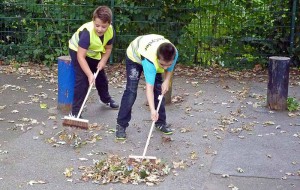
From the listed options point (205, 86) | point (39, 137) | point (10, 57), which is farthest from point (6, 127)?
point (10, 57)

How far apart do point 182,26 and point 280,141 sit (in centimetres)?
467

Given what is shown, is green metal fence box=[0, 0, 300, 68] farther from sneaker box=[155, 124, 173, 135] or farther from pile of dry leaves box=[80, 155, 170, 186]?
pile of dry leaves box=[80, 155, 170, 186]

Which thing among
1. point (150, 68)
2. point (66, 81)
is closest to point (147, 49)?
point (150, 68)

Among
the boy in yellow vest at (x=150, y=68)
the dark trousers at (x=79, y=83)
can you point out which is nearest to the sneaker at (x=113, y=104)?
the dark trousers at (x=79, y=83)

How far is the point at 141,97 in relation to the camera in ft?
28.3

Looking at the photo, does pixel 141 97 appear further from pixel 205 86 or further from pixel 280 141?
pixel 280 141

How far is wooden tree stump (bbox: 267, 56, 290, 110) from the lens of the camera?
7870 mm

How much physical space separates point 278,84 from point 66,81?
117 inches

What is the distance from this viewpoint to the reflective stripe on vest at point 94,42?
6.77 meters

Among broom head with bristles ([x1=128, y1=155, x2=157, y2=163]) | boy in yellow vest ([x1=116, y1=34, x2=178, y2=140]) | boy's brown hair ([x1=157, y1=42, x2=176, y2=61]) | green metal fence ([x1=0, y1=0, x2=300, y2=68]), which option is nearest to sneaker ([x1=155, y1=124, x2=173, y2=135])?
boy in yellow vest ([x1=116, y1=34, x2=178, y2=140])

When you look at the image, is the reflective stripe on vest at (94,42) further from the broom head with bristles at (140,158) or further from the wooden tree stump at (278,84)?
the wooden tree stump at (278,84)

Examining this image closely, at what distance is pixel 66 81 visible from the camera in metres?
7.59

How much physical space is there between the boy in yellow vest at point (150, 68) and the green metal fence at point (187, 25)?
424cm

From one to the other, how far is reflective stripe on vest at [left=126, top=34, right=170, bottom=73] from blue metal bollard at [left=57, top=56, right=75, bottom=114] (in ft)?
4.69
